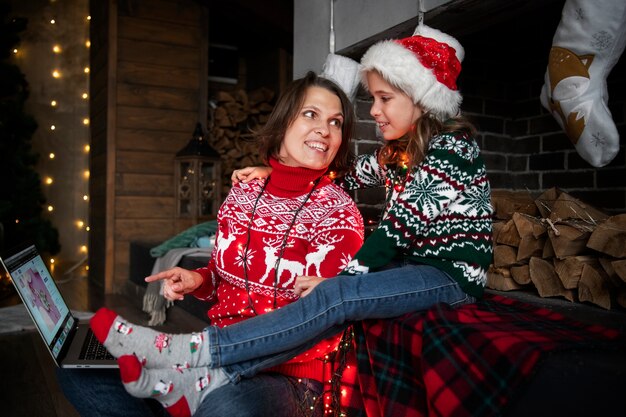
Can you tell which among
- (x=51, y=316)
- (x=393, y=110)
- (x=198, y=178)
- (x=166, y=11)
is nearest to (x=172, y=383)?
(x=51, y=316)

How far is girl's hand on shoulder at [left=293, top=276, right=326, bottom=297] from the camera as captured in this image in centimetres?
134

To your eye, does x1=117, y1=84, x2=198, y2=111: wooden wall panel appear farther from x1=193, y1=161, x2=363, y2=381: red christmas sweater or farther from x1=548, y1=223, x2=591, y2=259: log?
x1=548, y1=223, x2=591, y2=259: log

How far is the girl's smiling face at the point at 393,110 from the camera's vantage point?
167cm

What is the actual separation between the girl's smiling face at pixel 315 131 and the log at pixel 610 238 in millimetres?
767

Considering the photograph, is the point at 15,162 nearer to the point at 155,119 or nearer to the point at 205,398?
the point at 155,119

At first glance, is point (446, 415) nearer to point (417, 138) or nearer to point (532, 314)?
point (532, 314)

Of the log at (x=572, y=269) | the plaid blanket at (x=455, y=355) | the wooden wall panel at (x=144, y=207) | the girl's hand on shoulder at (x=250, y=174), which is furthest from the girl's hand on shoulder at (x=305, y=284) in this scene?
the wooden wall panel at (x=144, y=207)

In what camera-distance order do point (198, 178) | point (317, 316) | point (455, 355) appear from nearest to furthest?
point (455, 355) → point (317, 316) → point (198, 178)

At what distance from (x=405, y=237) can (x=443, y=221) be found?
12 centimetres

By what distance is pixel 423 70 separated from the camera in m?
1.62

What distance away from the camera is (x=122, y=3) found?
13.6 ft

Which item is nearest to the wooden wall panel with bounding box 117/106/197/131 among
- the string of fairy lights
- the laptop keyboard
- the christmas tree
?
the christmas tree

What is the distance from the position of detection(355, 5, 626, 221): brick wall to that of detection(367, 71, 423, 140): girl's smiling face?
0.68m

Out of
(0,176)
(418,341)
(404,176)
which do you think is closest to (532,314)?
(418,341)
